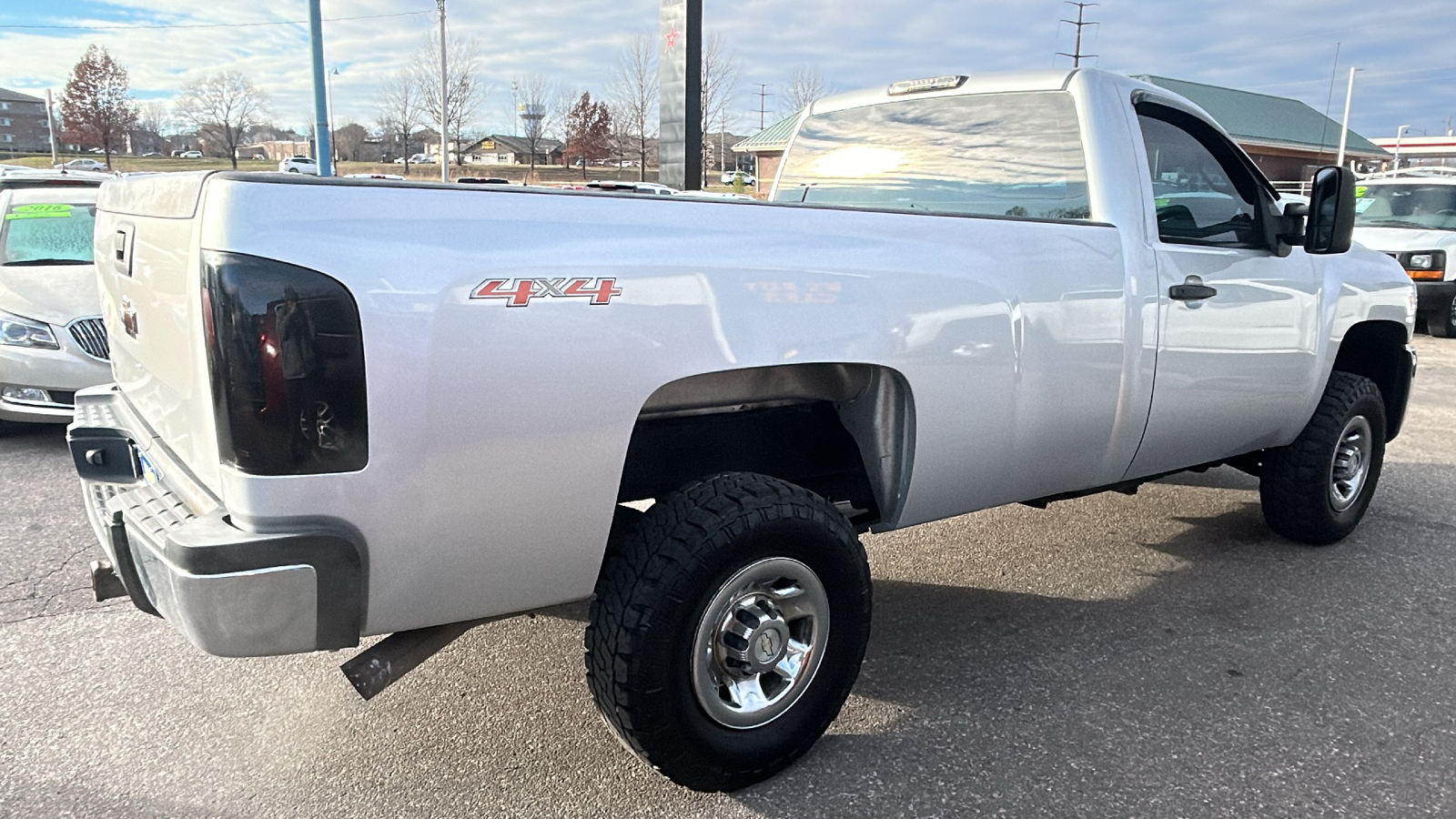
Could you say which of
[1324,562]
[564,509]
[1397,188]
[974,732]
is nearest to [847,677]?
[974,732]

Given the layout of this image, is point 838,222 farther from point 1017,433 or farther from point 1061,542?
point 1061,542

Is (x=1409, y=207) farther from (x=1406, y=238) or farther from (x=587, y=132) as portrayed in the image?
(x=587, y=132)

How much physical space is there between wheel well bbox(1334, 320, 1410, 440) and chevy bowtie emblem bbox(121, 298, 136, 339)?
5063 mm

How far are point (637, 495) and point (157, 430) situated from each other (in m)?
1.31

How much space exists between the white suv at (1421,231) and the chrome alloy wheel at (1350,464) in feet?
27.7

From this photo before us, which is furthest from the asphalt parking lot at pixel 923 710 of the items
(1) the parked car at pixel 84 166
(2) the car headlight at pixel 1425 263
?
(2) the car headlight at pixel 1425 263

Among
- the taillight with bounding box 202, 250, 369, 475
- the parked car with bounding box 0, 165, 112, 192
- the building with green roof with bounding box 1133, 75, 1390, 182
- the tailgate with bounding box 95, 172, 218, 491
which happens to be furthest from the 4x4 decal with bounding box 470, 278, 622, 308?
the building with green roof with bounding box 1133, 75, 1390, 182

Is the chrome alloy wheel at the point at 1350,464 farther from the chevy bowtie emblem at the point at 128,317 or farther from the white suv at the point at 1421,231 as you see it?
the white suv at the point at 1421,231

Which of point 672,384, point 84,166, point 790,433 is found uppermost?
point 84,166

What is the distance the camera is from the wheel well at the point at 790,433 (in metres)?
2.96

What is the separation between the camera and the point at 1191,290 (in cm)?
378

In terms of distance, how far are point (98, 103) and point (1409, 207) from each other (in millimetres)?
55823

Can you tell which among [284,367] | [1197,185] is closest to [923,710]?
[284,367]

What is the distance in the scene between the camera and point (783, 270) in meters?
2.69
